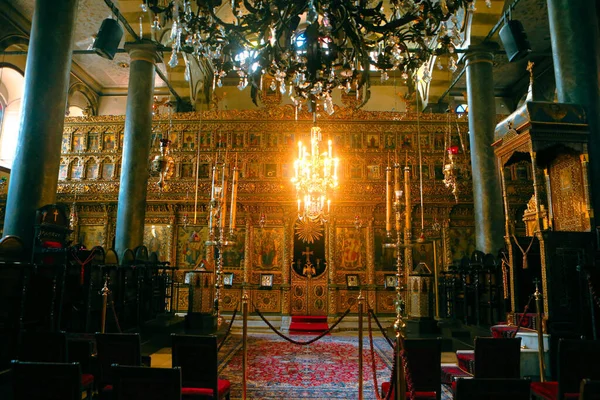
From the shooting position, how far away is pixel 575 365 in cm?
292

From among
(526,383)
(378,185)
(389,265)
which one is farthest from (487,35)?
(526,383)

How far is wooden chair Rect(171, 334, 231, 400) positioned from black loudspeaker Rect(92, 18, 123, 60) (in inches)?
256

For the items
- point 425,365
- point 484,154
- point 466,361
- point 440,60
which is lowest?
point 466,361

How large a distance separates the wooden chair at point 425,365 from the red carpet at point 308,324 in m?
6.39

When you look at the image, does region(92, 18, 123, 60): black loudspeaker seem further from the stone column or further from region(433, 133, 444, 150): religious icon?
region(433, 133, 444, 150): religious icon

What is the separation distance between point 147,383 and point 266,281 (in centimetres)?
946

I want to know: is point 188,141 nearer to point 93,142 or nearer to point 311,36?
point 93,142

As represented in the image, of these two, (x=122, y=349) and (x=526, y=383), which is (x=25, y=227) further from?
(x=526, y=383)

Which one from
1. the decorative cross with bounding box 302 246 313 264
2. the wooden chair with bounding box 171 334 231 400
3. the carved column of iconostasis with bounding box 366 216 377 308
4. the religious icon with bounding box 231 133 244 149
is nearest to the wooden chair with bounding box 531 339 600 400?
the wooden chair with bounding box 171 334 231 400

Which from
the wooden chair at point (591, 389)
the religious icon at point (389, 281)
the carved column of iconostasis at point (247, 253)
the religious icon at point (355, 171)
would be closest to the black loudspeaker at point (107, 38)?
the carved column of iconostasis at point (247, 253)

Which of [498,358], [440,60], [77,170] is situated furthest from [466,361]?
[77,170]

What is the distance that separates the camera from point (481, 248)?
28.8 ft

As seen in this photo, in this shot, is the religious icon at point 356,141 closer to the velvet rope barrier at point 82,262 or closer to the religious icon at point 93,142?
the religious icon at point 93,142

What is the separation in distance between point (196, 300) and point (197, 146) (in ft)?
21.9
